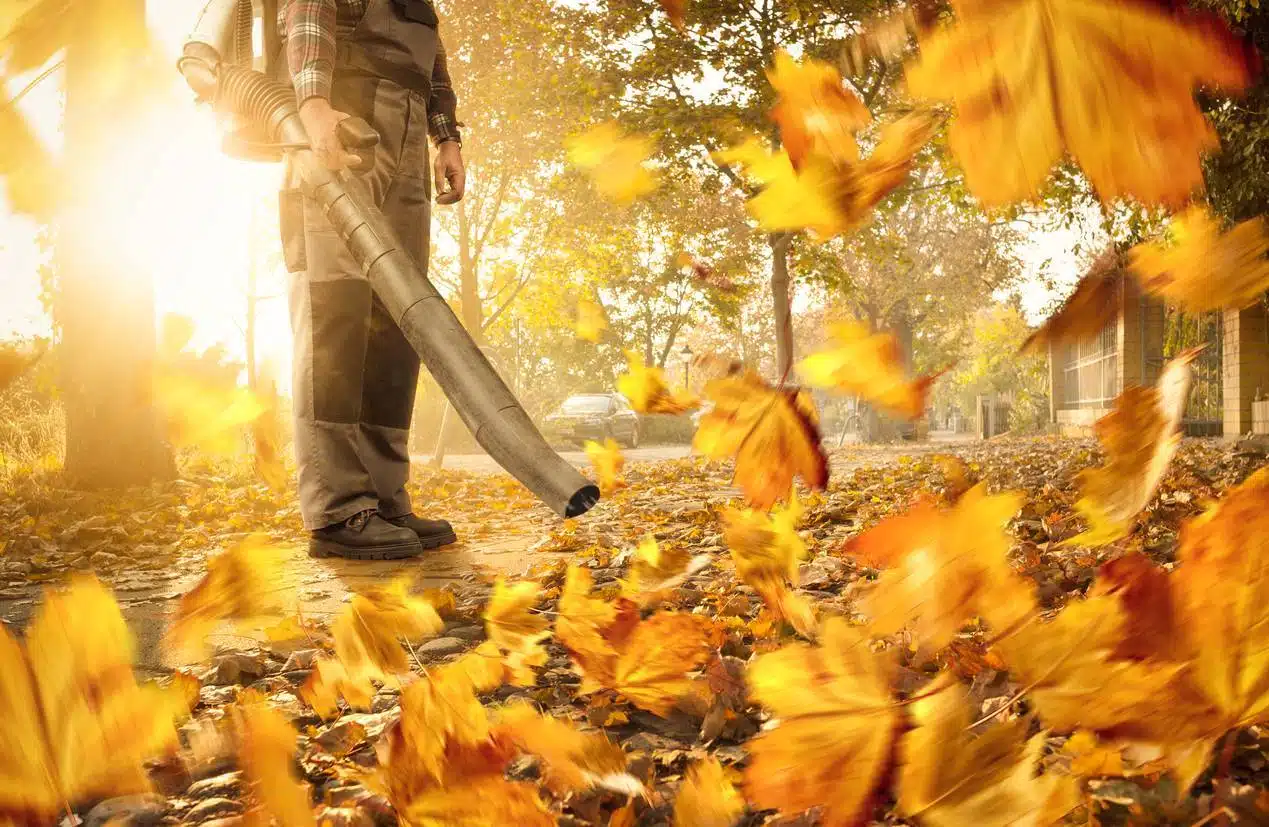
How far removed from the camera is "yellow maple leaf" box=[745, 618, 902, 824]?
3.39ft

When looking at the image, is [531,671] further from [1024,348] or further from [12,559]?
[12,559]

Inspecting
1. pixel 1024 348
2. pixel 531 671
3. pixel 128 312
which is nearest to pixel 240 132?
pixel 531 671

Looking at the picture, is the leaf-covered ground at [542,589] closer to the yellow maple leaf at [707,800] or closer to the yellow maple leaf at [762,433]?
the yellow maple leaf at [707,800]

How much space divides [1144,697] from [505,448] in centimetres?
95

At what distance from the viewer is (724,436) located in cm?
269

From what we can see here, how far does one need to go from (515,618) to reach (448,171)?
1.84 meters

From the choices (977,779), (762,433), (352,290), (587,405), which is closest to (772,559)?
(762,433)

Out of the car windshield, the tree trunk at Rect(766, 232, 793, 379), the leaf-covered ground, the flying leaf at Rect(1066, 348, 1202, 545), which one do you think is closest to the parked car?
the car windshield

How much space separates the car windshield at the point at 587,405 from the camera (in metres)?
21.0

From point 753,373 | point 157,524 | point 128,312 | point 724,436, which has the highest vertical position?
point 128,312

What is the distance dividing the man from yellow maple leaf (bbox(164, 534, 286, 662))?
0.25 metres

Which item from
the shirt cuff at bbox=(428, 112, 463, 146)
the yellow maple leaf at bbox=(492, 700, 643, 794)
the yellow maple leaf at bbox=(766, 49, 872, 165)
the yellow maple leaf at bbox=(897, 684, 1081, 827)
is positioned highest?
the shirt cuff at bbox=(428, 112, 463, 146)

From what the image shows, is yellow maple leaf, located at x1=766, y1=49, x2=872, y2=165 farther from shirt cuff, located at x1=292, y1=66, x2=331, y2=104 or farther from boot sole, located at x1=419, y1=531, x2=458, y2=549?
boot sole, located at x1=419, y1=531, x2=458, y2=549

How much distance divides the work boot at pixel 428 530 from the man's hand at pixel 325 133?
4.29 feet
